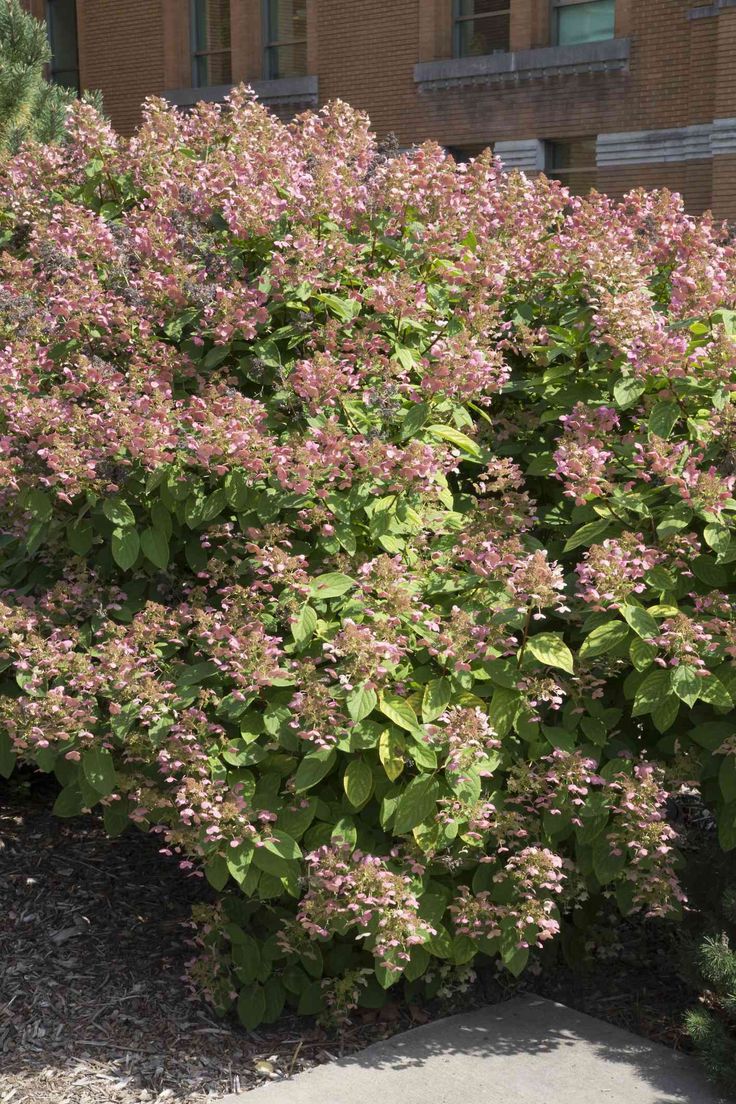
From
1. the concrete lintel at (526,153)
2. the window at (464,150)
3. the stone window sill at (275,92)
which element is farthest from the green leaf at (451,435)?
the stone window sill at (275,92)

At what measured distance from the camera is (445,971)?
3.62m

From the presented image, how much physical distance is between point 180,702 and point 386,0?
1959 centimetres

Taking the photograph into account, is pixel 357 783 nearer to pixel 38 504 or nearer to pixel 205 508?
pixel 205 508

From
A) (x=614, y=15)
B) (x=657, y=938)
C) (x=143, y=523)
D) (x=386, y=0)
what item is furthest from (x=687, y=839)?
(x=386, y=0)

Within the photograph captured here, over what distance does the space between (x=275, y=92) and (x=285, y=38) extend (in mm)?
1172

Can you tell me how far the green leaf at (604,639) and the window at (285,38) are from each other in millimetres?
21080

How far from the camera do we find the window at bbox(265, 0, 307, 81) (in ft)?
73.6

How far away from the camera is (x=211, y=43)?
78.6 feet

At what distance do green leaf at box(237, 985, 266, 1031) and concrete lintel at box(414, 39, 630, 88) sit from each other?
1689cm

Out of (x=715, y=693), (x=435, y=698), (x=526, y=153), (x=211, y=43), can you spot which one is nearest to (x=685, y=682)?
(x=715, y=693)

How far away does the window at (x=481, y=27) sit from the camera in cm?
1961

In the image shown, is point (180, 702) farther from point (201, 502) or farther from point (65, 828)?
point (65, 828)

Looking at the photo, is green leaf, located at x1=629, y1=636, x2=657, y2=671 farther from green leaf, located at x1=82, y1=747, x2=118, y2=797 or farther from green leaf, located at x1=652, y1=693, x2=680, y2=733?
green leaf, located at x1=82, y1=747, x2=118, y2=797

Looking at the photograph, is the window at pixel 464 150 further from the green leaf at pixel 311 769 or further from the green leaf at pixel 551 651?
the green leaf at pixel 311 769
